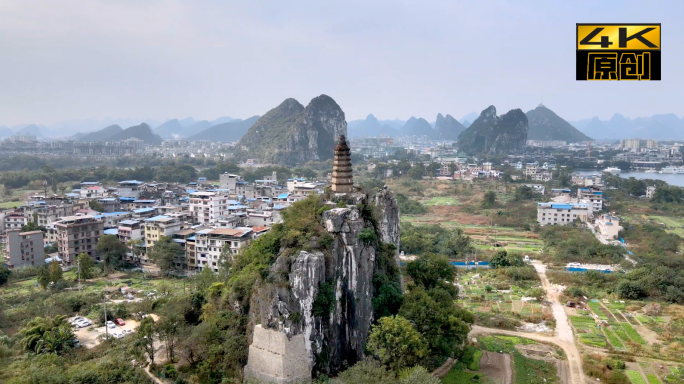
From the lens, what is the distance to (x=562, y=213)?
126 ft

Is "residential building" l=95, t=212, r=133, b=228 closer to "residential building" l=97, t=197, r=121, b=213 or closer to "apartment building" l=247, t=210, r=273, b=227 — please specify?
"residential building" l=97, t=197, r=121, b=213

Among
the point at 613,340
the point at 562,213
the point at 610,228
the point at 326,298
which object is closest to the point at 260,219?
the point at 326,298

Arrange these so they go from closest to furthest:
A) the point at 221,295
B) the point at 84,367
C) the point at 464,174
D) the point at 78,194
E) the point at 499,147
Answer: the point at 84,367 → the point at 221,295 → the point at 78,194 → the point at 464,174 → the point at 499,147

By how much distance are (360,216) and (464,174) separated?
5813 cm

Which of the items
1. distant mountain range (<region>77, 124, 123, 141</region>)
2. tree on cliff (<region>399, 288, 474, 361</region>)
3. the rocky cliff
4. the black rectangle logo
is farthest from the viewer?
distant mountain range (<region>77, 124, 123, 141</region>)

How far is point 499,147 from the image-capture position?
109 meters

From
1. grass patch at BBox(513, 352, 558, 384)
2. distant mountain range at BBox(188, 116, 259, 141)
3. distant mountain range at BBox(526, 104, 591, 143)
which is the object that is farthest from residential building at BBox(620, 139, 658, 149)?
A: grass patch at BBox(513, 352, 558, 384)

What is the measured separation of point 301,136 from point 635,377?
7917cm

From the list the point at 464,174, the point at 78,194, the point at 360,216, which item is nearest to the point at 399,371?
the point at 360,216

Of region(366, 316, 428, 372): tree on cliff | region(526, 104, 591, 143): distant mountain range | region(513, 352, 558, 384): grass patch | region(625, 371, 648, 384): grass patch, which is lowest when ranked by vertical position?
region(625, 371, 648, 384): grass patch

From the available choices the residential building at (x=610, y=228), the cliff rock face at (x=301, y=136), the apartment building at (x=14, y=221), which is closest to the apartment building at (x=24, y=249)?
the apartment building at (x=14, y=221)

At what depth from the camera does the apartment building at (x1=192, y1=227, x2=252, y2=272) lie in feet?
82.1

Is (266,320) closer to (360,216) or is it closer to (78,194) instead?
(360,216)

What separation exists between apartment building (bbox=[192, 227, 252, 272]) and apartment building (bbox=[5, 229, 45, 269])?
889 centimetres
